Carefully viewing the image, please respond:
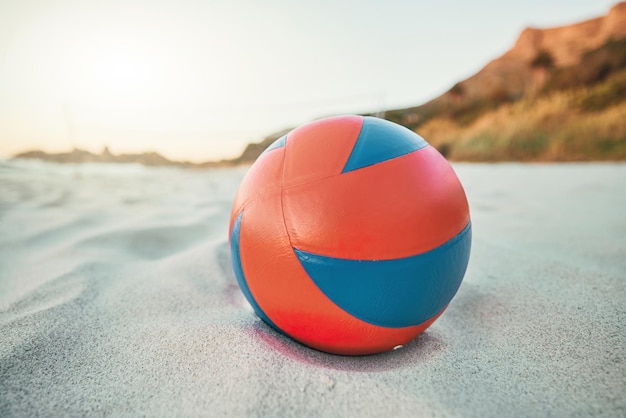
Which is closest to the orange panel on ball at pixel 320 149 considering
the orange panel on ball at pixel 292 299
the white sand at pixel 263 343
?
the orange panel on ball at pixel 292 299

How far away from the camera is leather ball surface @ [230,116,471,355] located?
1083mm

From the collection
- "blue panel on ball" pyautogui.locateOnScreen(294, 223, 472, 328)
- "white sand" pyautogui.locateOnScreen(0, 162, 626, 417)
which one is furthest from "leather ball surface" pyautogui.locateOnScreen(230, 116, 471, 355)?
"white sand" pyautogui.locateOnScreen(0, 162, 626, 417)

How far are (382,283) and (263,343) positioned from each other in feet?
1.74

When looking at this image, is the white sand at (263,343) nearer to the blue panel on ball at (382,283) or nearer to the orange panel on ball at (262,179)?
the blue panel on ball at (382,283)

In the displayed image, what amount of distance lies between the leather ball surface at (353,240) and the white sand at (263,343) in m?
0.17

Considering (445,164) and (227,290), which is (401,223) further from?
(227,290)

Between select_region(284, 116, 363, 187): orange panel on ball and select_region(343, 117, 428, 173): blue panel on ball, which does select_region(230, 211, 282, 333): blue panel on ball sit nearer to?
select_region(284, 116, 363, 187): orange panel on ball

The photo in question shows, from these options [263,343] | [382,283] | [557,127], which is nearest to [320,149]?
[382,283]

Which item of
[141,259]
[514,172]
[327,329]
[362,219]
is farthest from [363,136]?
[514,172]

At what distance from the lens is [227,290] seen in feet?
5.93

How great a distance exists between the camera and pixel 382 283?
1.08 m

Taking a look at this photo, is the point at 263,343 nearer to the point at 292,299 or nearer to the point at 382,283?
the point at 292,299

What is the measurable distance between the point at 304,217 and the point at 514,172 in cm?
671

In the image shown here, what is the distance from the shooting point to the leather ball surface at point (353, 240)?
3.55ft
